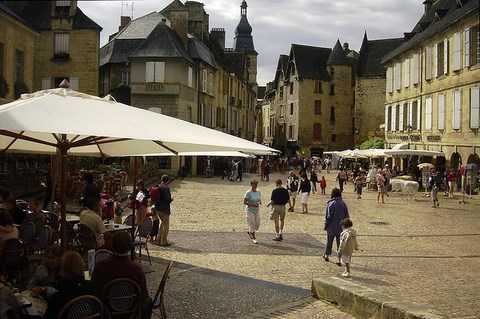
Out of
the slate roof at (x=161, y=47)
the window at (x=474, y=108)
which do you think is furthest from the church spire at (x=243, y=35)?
the window at (x=474, y=108)

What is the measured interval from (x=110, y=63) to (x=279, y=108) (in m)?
34.9

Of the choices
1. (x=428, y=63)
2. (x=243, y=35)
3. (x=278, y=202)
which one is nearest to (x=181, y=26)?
(x=428, y=63)

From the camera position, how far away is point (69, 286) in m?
4.91

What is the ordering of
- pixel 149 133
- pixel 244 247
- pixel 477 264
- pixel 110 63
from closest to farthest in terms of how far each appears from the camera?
pixel 149 133
pixel 477 264
pixel 244 247
pixel 110 63

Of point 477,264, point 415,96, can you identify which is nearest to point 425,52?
point 415,96

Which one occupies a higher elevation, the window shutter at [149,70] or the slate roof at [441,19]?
the slate roof at [441,19]

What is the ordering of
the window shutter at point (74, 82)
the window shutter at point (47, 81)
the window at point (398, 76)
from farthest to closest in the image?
the window at point (398, 76) → the window shutter at point (47, 81) → the window shutter at point (74, 82)

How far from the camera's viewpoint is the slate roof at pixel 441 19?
27234mm

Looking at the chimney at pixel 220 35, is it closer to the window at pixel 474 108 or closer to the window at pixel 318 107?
the window at pixel 318 107

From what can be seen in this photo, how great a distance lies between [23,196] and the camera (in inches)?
737

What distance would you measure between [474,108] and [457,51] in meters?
3.40

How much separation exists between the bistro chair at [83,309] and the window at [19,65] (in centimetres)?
2303

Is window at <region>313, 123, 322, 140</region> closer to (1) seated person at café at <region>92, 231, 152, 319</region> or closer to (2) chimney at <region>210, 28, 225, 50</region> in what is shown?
(2) chimney at <region>210, 28, 225, 50</region>

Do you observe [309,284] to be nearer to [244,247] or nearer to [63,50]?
[244,247]
